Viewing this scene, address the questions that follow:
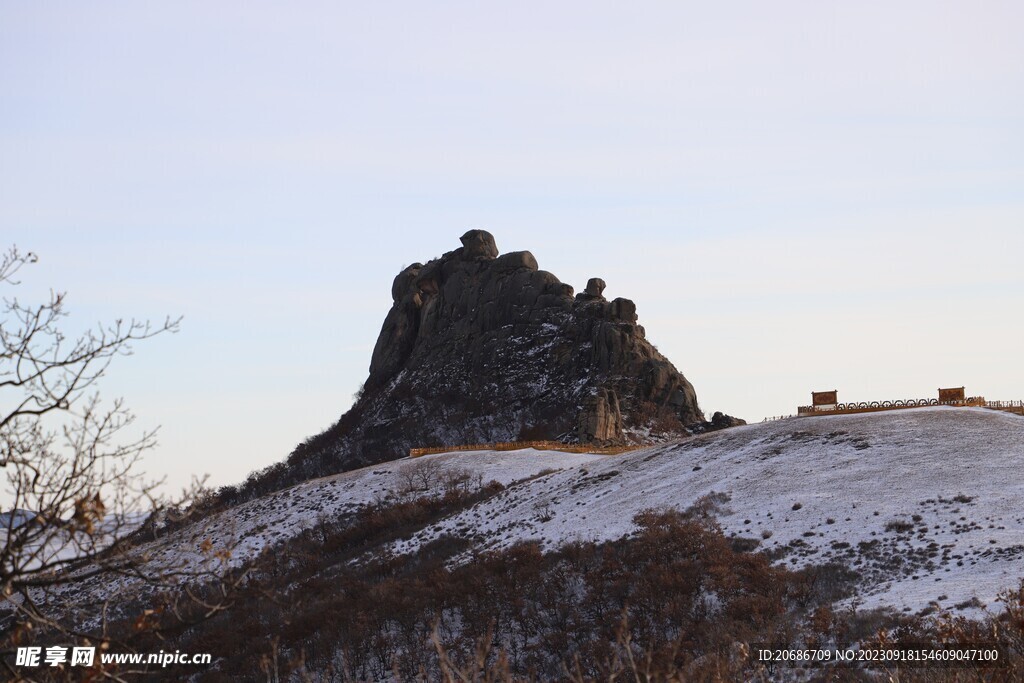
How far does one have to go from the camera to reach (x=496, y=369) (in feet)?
350

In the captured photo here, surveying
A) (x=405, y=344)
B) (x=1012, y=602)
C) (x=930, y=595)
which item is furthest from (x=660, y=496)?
(x=405, y=344)

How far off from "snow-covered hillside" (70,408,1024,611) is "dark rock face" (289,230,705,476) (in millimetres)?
25105

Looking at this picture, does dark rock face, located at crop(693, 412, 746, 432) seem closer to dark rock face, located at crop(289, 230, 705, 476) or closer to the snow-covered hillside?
dark rock face, located at crop(289, 230, 705, 476)

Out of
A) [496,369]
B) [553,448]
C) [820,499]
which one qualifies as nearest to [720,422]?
[553,448]

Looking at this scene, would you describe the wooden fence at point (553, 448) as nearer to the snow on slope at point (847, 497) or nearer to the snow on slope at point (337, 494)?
the snow on slope at point (337, 494)

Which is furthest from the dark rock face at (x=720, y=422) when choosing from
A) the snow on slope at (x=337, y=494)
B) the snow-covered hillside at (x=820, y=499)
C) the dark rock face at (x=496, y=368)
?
the snow-covered hillside at (x=820, y=499)

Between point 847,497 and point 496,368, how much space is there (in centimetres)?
6498

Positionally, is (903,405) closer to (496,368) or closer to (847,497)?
(847,497)

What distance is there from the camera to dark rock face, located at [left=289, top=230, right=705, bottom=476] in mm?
95750

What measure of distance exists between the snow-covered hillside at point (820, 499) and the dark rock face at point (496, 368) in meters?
25.1

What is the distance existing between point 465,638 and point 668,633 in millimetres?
7555

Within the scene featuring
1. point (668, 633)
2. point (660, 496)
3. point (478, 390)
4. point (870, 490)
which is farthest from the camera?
point (478, 390)

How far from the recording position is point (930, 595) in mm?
31500

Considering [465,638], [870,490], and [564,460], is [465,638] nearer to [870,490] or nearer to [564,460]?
[870,490]
